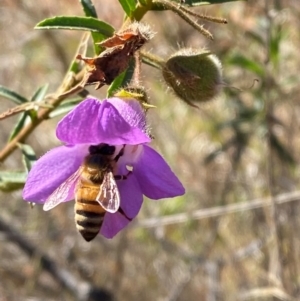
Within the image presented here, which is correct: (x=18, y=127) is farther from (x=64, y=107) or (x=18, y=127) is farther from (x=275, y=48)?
(x=275, y=48)

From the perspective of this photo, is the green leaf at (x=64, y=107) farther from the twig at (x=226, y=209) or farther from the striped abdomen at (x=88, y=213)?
the twig at (x=226, y=209)

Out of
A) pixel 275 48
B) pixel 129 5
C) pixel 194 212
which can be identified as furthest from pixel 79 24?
pixel 194 212

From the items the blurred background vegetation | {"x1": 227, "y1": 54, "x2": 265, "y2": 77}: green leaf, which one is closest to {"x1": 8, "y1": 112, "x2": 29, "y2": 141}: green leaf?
{"x1": 227, "y1": 54, "x2": 265, "y2": 77}: green leaf

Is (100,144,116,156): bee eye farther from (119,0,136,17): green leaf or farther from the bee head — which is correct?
(119,0,136,17): green leaf

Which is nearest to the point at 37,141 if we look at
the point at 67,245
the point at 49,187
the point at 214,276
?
the point at 67,245

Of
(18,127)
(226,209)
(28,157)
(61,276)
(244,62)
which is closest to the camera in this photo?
(28,157)

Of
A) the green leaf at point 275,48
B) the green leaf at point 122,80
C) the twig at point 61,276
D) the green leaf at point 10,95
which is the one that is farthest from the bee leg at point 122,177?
the twig at point 61,276
